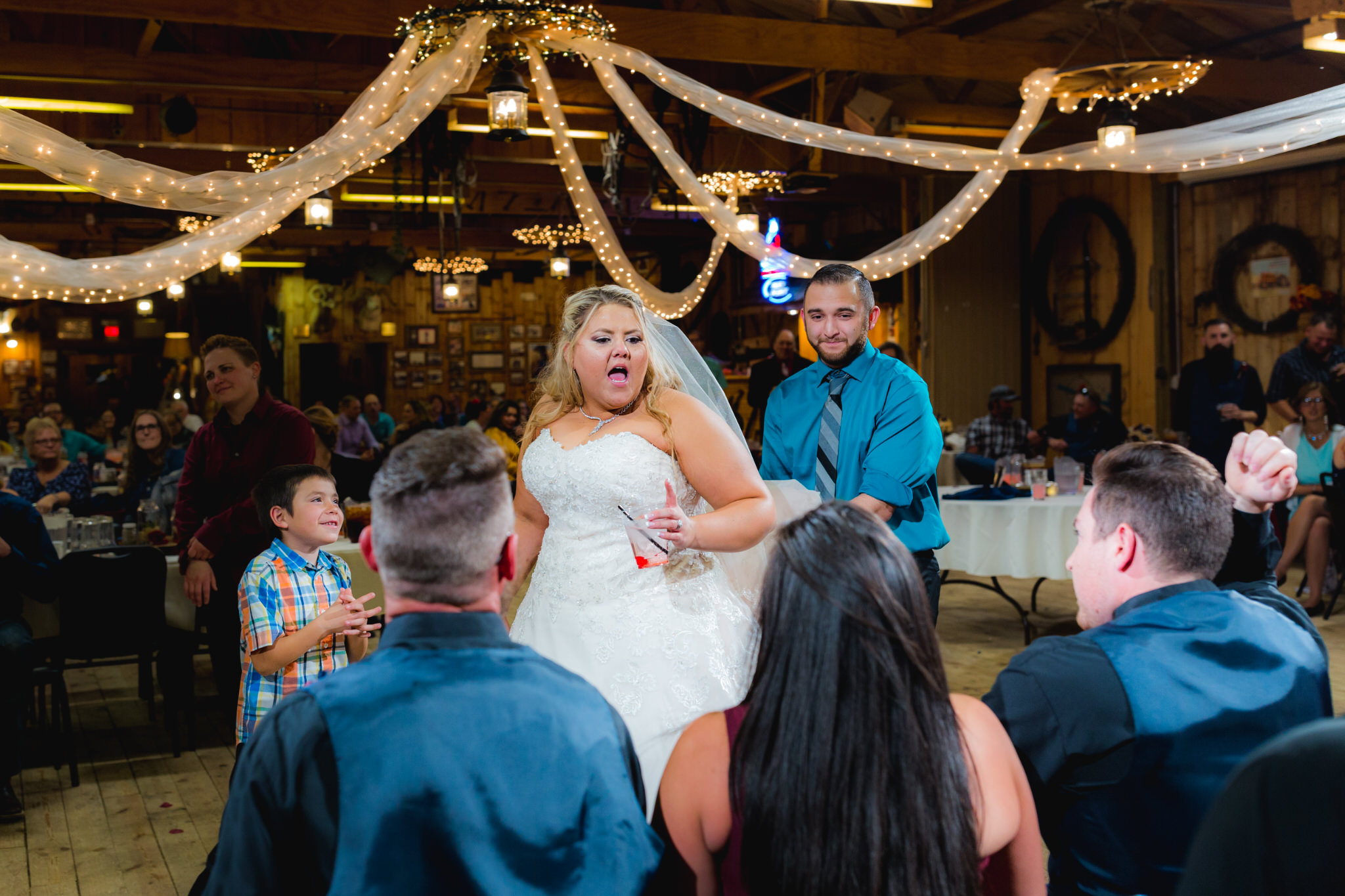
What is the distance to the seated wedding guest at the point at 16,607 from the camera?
138 inches

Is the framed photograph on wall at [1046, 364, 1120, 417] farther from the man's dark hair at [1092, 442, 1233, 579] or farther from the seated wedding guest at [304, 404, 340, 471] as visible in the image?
the man's dark hair at [1092, 442, 1233, 579]

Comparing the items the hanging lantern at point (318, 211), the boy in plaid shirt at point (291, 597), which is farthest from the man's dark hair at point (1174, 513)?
the hanging lantern at point (318, 211)

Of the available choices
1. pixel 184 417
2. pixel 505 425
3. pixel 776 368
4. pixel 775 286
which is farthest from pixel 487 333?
pixel 776 368

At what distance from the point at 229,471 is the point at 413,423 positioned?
7.25 m

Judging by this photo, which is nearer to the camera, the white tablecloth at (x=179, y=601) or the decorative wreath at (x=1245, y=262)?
the white tablecloth at (x=179, y=601)

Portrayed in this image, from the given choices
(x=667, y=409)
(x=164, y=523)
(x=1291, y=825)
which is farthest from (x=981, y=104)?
(x=1291, y=825)

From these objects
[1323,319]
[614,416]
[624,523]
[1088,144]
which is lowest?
[624,523]

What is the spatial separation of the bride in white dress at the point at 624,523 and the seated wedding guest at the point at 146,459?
367cm

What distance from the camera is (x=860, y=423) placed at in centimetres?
291

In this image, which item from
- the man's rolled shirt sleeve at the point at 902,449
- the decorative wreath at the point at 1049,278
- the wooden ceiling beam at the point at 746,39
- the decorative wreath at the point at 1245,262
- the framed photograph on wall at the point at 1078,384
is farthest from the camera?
the framed photograph on wall at the point at 1078,384

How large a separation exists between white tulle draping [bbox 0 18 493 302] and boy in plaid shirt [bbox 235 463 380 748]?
3.15ft

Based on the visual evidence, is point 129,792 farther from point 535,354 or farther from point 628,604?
point 535,354

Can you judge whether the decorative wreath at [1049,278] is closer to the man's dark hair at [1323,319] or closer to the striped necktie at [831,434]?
the man's dark hair at [1323,319]

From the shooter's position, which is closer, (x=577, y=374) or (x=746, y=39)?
(x=577, y=374)
